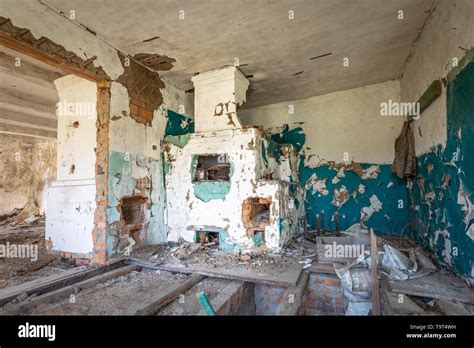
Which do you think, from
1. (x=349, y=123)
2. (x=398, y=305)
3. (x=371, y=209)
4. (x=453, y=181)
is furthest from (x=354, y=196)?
(x=398, y=305)

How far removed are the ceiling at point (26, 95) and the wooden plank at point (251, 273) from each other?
3803mm

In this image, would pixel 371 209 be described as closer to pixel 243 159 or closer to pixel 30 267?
pixel 243 159

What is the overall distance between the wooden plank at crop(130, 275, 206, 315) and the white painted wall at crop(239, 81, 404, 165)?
4108 mm

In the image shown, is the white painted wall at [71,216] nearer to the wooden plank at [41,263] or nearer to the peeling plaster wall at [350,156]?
the wooden plank at [41,263]

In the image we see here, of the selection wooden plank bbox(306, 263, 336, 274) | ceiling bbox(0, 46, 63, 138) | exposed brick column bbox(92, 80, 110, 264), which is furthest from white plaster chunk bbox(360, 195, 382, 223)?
ceiling bbox(0, 46, 63, 138)

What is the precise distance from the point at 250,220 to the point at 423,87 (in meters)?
3.34

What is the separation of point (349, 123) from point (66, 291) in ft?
19.0

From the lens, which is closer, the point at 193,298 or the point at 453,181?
the point at 193,298

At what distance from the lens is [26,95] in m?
5.33

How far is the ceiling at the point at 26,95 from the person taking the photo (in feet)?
13.2
